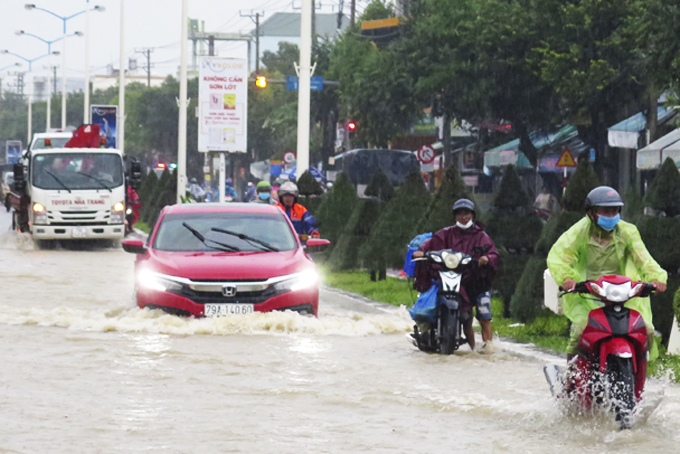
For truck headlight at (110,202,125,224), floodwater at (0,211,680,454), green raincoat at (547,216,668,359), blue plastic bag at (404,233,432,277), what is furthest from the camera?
truck headlight at (110,202,125,224)

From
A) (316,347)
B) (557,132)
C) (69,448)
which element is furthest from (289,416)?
(557,132)

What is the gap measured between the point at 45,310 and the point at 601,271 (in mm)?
8658

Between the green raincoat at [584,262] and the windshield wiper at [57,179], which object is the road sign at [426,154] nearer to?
the windshield wiper at [57,179]

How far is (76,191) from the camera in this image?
2942 cm

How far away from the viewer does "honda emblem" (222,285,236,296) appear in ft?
42.5

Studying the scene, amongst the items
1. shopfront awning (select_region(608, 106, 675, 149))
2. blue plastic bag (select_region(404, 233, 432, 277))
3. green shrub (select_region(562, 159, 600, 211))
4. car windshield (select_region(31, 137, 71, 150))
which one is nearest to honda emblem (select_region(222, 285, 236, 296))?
blue plastic bag (select_region(404, 233, 432, 277))

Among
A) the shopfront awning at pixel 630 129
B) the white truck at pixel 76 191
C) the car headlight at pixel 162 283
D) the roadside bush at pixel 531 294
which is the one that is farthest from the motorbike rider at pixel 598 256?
the shopfront awning at pixel 630 129

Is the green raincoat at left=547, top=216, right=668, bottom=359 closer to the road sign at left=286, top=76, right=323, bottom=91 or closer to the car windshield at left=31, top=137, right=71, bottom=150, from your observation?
the road sign at left=286, top=76, right=323, bottom=91

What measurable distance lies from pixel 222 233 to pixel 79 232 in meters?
15.8

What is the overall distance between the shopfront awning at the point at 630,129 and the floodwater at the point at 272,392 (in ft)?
78.1

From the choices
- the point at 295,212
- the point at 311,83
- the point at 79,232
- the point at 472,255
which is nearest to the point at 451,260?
the point at 472,255

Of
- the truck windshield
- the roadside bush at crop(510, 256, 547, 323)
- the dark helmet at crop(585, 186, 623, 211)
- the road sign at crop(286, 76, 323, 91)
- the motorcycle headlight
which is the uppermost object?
the road sign at crop(286, 76, 323, 91)

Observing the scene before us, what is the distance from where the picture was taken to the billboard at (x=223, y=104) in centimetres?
2948

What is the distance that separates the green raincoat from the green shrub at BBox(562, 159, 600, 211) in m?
5.38
